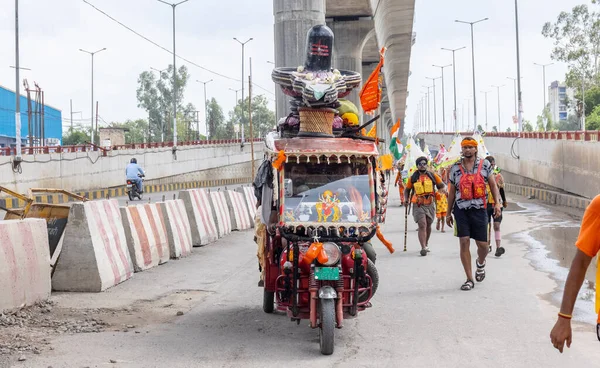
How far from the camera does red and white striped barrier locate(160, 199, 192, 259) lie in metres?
14.6

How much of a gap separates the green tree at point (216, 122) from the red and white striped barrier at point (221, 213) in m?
101

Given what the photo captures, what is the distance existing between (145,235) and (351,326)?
523cm

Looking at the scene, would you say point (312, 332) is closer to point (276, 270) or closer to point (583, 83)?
point (276, 270)

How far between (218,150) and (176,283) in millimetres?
55062

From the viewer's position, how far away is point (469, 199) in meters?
11.1

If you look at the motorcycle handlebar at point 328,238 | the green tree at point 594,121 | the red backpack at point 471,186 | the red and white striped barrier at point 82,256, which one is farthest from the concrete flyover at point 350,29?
the green tree at point 594,121

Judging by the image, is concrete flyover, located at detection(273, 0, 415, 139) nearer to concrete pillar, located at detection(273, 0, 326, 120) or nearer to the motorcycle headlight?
concrete pillar, located at detection(273, 0, 326, 120)

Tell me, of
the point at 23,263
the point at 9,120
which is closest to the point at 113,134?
the point at 9,120

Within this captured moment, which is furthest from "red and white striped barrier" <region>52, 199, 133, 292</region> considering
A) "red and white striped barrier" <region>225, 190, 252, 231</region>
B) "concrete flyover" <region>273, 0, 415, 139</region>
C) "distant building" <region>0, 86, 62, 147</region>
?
"distant building" <region>0, 86, 62, 147</region>

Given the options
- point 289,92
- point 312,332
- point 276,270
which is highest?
point 289,92

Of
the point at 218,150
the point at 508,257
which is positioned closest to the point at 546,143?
the point at 508,257

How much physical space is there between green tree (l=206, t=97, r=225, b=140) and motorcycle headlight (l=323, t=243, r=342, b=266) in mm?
112688

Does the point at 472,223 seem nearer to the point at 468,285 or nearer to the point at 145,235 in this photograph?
the point at 468,285

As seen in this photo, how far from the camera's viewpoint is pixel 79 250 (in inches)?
424
